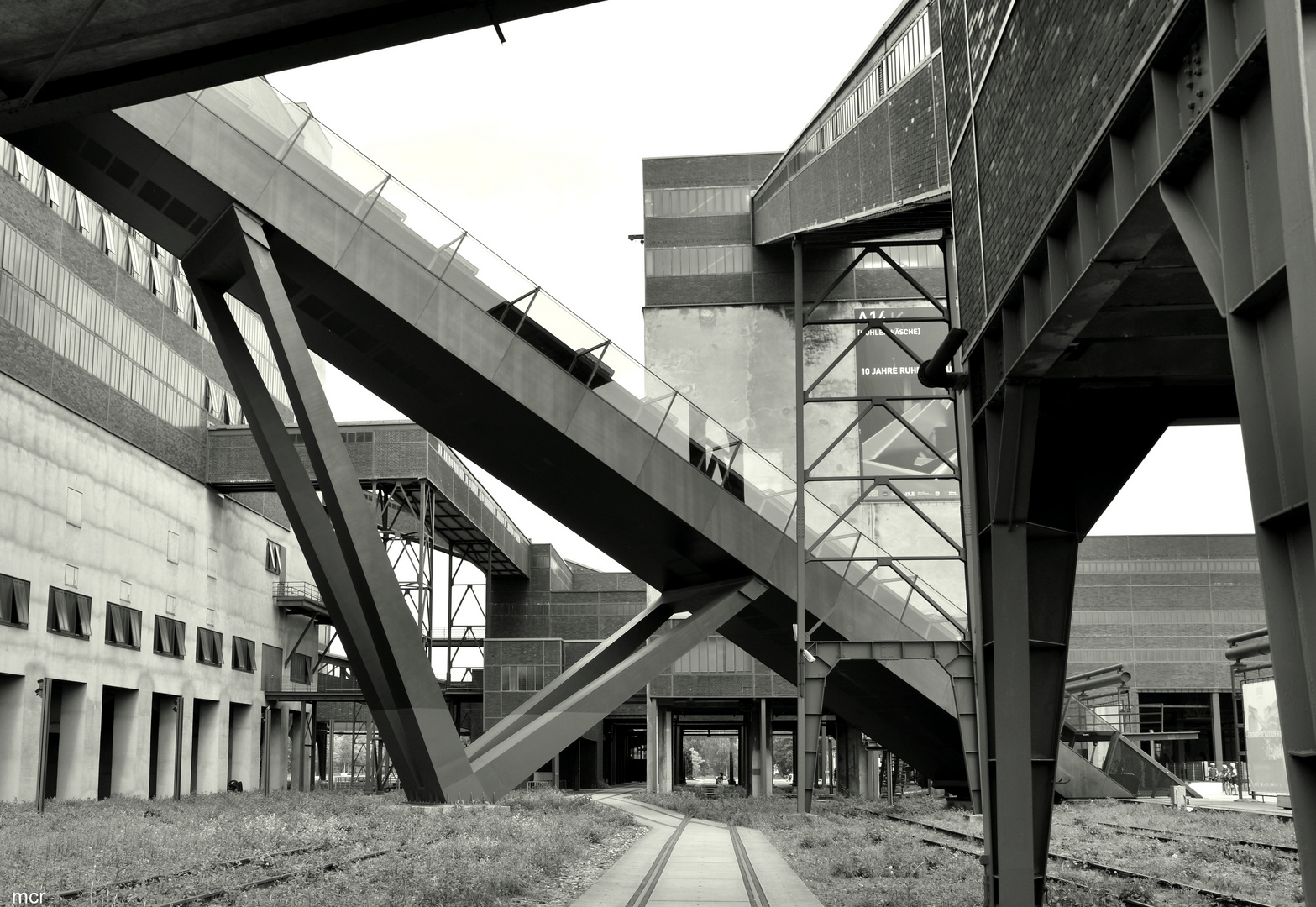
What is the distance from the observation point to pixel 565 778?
190 ft

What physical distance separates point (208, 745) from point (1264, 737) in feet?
116

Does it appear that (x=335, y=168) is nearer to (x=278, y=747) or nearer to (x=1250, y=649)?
(x=1250, y=649)

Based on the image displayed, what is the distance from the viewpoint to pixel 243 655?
4656 centimetres

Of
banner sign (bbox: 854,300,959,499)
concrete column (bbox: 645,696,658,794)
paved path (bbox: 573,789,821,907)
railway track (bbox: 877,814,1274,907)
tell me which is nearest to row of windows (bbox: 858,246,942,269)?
banner sign (bbox: 854,300,959,499)

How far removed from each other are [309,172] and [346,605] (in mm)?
6319

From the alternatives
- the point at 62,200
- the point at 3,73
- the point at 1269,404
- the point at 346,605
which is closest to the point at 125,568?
the point at 62,200

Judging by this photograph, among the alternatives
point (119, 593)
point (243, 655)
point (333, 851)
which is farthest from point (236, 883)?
point (243, 655)

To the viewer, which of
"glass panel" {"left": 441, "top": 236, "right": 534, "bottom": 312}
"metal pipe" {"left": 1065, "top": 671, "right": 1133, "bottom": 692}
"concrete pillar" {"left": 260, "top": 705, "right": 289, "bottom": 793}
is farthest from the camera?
"concrete pillar" {"left": 260, "top": 705, "right": 289, "bottom": 793}

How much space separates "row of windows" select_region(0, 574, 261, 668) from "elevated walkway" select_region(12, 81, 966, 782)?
1633 centimetres

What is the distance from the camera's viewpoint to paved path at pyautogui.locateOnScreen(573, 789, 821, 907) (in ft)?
39.8

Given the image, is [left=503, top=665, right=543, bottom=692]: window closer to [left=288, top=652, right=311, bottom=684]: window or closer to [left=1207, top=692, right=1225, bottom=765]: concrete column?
[left=288, top=652, right=311, bottom=684]: window

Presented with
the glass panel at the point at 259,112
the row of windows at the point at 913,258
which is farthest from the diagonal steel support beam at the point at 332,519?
the row of windows at the point at 913,258

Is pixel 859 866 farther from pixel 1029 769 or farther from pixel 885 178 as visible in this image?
pixel 885 178

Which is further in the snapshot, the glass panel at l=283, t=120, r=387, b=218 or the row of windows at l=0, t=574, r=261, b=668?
the row of windows at l=0, t=574, r=261, b=668
